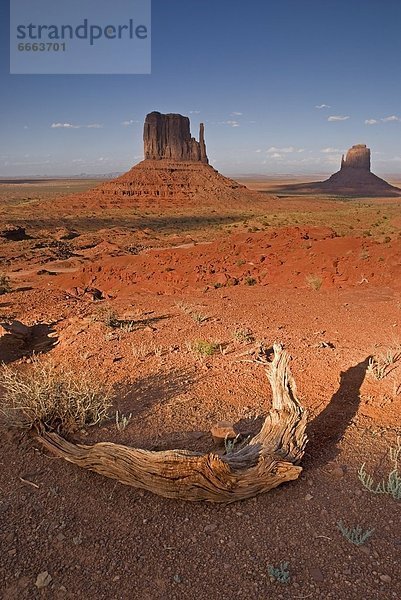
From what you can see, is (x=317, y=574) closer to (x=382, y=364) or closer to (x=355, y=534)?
(x=355, y=534)

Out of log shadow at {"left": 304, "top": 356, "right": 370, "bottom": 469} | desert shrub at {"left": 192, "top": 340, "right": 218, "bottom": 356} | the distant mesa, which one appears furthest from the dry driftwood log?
the distant mesa

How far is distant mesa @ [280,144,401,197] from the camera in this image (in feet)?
377

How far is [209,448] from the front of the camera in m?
3.74

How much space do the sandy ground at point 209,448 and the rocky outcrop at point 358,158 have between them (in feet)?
438

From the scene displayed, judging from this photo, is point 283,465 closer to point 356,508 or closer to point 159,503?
point 356,508

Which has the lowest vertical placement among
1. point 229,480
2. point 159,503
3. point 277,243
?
point 159,503

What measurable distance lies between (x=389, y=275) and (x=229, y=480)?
30.2 ft

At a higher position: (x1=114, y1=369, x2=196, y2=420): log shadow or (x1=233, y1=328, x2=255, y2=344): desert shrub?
(x1=233, y1=328, x2=255, y2=344): desert shrub

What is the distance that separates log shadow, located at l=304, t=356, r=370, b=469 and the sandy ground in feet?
0.05

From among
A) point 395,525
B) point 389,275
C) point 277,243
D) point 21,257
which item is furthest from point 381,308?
point 21,257

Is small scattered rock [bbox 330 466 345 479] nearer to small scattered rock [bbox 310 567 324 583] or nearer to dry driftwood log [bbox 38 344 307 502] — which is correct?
dry driftwood log [bbox 38 344 307 502]

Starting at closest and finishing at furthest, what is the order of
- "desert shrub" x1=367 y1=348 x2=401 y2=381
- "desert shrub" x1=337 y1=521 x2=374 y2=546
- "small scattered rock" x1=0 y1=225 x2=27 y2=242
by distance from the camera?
"desert shrub" x1=337 y1=521 x2=374 y2=546, "desert shrub" x1=367 y1=348 x2=401 y2=381, "small scattered rock" x1=0 y1=225 x2=27 y2=242

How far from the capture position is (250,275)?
12586mm

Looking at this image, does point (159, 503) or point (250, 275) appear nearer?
point (159, 503)
